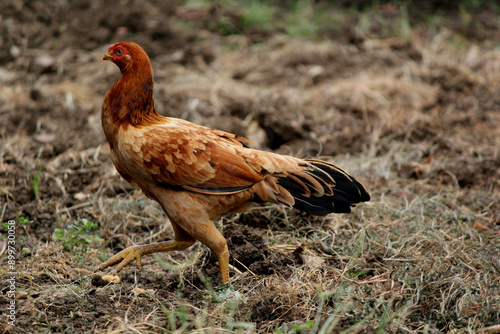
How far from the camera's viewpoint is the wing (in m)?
3.37

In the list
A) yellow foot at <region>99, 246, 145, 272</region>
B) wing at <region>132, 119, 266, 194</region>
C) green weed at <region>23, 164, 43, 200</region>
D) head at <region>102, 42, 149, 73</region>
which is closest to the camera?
wing at <region>132, 119, 266, 194</region>

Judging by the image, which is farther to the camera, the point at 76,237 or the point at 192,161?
the point at 76,237

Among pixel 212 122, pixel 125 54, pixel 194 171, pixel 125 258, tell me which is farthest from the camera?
pixel 212 122

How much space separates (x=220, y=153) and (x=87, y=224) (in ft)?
3.45

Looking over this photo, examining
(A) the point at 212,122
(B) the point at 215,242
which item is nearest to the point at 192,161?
(B) the point at 215,242

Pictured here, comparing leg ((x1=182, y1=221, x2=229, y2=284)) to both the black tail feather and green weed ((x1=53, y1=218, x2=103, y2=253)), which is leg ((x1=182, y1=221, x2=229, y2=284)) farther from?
green weed ((x1=53, y1=218, x2=103, y2=253))

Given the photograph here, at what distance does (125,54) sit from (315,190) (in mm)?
1637

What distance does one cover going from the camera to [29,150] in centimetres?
520

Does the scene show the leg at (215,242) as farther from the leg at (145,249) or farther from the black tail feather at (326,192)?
the black tail feather at (326,192)

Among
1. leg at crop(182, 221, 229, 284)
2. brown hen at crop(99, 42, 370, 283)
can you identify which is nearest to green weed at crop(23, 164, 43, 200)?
brown hen at crop(99, 42, 370, 283)

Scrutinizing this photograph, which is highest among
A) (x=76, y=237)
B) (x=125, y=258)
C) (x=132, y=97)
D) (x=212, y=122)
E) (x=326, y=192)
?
(x=132, y=97)

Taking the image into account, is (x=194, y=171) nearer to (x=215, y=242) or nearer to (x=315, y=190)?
(x=215, y=242)

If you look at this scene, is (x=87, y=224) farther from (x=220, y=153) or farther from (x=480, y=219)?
(x=480, y=219)

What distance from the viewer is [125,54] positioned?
3.55 m
